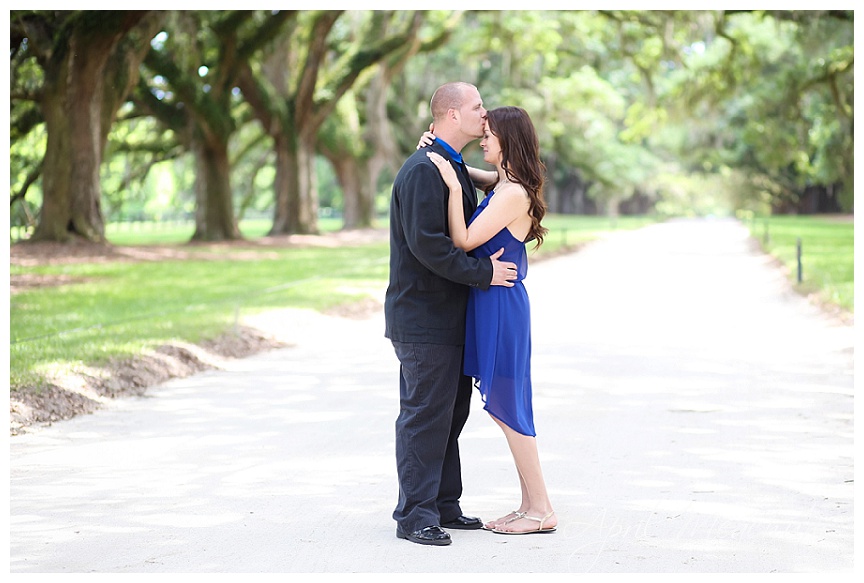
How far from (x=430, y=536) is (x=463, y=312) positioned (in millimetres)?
1094

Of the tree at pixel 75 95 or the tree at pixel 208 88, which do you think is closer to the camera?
the tree at pixel 75 95

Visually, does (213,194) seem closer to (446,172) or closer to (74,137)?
(74,137)

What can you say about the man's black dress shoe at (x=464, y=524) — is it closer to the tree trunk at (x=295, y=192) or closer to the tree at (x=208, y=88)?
the tree at (x=208, y=88)

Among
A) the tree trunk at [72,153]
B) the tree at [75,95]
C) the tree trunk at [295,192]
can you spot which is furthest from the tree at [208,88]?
the tree trunk at [295,192]

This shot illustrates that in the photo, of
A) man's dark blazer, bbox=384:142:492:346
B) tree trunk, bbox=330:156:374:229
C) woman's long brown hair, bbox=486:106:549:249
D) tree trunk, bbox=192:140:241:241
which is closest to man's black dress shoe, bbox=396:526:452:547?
man's dark blazer, bbox=384:142:492:346

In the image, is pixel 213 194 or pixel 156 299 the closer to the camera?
pixel 156 299

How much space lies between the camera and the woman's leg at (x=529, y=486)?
575 centimetres

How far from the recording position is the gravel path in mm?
5348

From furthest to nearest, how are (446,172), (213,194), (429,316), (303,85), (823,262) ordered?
1. (303,85)
2. (213,194)
3. (823,262)
4. (429,316)
5. (446,172)

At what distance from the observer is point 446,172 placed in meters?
5.61

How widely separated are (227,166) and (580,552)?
3101 centimetres

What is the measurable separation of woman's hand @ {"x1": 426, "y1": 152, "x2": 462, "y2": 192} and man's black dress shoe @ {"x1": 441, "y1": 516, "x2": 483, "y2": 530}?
1623 mm

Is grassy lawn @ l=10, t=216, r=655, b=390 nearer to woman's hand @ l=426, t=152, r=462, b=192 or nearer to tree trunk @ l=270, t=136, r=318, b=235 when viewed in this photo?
woman's hand @ l=426, t=152, r=462, b=192

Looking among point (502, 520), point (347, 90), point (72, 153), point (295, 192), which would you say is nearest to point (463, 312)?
point (502, 520)
